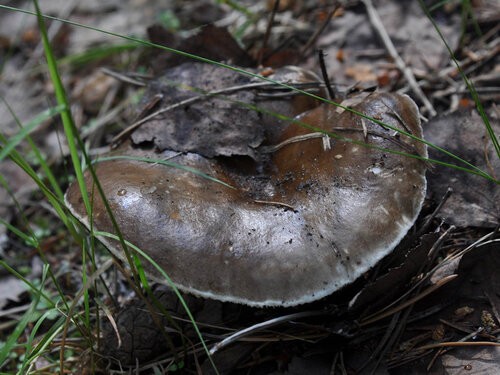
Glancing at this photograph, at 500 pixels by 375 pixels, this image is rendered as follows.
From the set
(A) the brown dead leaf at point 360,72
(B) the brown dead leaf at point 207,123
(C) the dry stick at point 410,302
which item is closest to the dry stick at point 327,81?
(B) the brown dead leaf at point 207,123

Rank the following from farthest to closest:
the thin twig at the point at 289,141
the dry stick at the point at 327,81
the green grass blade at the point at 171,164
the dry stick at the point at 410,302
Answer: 1. the dry stick at the point at 327,81
2. the thin twig at the point at 289,141
3. the dry stick at the point at 410,302
4. the green grass blade at the point at 171,164

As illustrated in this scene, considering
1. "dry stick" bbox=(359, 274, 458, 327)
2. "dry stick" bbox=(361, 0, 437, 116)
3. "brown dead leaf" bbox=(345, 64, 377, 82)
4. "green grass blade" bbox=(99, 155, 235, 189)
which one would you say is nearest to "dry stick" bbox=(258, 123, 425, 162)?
"green grass blade" bbox=(99, 155, 235, 189)

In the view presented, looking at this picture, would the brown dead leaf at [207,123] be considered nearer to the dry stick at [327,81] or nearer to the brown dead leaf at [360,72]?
the dry stick at [327,81]

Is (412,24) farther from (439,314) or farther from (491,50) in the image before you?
(439,314)

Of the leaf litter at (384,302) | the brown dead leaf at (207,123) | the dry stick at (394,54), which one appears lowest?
the leaf litter at (384,302)

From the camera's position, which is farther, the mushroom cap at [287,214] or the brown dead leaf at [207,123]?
the brown dead leaf at [207,123]

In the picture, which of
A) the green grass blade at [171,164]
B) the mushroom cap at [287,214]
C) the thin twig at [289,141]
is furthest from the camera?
the thin twig at [289,141]
